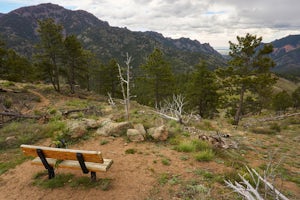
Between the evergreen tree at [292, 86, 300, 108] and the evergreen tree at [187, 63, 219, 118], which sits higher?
the evergreen tree at [187, 63, 219, 118]

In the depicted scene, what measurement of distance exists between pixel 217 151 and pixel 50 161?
555cm

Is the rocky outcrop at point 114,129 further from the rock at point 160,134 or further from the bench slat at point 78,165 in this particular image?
the bench slat at point 78,165

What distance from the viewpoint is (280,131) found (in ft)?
51.2

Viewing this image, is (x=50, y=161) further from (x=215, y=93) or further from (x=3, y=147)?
(x=215, y=93)

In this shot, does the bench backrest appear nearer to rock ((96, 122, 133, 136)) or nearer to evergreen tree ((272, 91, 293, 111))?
rock ((96, 122, 133, 136))

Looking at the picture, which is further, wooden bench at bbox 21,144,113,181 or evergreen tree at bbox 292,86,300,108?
evergreen tree at bbox 292,86,300,108

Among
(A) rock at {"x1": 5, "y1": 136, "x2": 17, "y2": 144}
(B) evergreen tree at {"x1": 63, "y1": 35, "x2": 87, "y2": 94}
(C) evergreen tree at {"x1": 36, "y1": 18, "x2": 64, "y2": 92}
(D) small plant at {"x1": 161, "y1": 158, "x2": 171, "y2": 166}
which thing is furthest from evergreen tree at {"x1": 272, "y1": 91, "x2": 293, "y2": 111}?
(A) rock at {"x1": 5, "y1": 136, "x2": 17, "y2": 144}

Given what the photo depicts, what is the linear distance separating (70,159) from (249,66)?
17.5 metres

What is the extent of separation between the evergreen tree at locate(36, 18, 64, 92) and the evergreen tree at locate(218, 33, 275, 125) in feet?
67.0

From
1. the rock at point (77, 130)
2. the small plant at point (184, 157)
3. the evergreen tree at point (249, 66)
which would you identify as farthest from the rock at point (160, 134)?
the evergreen tree at point (249, 66)

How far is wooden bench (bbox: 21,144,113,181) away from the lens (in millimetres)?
4492

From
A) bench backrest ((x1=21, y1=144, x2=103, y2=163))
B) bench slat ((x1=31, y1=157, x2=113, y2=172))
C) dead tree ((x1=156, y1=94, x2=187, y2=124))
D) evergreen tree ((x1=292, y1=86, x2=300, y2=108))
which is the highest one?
bench backrest ((x1=21, y1=144, x2=103, y2=163))

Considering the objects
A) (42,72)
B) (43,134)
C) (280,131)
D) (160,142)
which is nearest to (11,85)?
(42,72)

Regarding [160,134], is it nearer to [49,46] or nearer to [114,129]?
[114,129]
